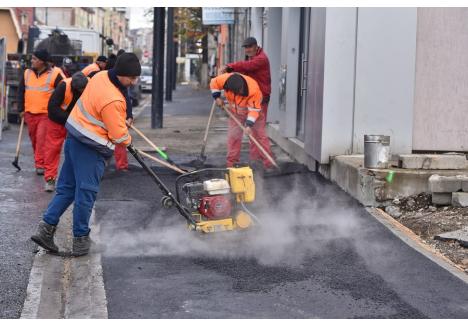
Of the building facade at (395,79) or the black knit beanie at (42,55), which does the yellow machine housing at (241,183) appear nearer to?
the building facade at (395,79)

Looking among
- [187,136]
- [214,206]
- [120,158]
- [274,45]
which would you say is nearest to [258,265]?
[214,206]

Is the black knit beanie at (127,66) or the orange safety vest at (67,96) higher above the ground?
the black knit beanie at (127,66)

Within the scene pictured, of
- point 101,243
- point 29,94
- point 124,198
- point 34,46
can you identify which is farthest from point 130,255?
point 34,46

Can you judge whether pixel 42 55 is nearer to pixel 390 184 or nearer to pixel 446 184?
pixel 390 184

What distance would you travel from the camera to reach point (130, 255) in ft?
24.0

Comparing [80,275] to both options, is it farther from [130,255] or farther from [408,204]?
[408,204]

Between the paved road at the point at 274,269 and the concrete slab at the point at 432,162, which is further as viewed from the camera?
the concrete slab at the point at 432,162

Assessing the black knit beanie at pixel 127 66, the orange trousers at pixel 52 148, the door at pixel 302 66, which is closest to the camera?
the black knit beanie at pixel 127 66

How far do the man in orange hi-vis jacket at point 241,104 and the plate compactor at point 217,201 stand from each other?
3.63 meters

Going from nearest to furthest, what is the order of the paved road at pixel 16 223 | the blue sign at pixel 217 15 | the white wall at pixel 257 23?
the paved road at pixel 16 223 → the white wall at pixel 257 23 → the blue sign at pixel 217 15

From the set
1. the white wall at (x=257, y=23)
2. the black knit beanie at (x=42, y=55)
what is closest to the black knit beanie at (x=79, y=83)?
the black knit beanie at (x=42, y=55)

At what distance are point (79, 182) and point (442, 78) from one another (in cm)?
560

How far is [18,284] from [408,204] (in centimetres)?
449

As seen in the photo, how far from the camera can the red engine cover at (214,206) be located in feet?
25.5
